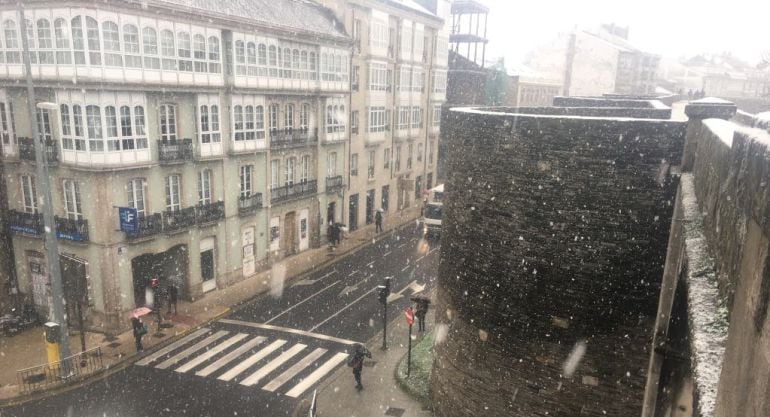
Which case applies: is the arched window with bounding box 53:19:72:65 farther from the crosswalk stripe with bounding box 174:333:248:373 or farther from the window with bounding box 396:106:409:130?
the window with bounding box 396:106:409:130

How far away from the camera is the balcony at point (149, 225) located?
Answer: 21089 millimetres

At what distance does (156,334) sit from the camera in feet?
66.8

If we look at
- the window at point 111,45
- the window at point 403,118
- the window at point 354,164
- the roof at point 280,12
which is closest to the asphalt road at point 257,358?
the window at point 111,45

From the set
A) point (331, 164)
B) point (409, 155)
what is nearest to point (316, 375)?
point (331, 164)

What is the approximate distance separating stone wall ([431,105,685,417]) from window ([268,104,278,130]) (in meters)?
18.0

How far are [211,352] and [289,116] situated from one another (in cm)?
1441

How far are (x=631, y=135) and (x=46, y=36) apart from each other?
19635 mm

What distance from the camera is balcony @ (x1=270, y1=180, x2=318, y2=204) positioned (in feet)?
93.9

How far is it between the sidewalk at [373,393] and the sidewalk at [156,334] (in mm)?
7236

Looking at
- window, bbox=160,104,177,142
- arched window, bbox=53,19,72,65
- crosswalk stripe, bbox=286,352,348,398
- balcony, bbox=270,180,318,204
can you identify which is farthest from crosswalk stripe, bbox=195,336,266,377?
arched window, bbox=53,19,72,65

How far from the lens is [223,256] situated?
25625 mm

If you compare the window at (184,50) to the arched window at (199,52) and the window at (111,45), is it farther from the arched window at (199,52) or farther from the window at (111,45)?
the window at (111,45)

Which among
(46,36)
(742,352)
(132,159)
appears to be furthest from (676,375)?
(46,36)

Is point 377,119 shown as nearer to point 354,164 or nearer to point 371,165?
point 371,165
